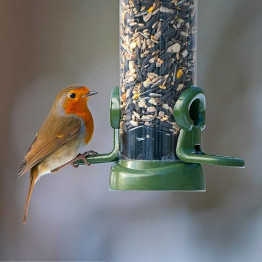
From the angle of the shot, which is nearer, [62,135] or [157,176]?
[157,176]

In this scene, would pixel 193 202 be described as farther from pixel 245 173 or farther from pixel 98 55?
pixel 98 55

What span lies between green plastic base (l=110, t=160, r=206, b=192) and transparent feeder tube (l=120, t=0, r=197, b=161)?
0.08 meters

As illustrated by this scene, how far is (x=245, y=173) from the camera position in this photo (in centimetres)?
982

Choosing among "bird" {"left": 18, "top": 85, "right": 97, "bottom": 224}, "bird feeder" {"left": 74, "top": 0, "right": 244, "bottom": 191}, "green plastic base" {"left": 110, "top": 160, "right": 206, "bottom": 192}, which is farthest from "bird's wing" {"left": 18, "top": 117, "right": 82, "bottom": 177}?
"green plastic base" {"left": 110, "top": 160, "right": 206, "bottom": 192}

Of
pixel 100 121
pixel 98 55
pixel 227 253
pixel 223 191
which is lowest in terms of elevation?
pixel 227 253

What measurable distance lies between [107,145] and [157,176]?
412 cm

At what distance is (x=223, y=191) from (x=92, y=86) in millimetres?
Result: 1685

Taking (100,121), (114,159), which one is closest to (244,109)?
(100,121)

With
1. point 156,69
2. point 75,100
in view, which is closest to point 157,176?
point 156,69

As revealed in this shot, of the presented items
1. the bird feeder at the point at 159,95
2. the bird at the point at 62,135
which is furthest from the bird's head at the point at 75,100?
the bird feeder at the point at 159,95

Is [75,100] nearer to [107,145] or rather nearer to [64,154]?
[64,154]

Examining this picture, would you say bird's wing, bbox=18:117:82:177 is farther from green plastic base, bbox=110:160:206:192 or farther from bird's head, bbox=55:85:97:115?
green plastic base, bbox=110:160:206:192

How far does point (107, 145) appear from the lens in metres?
9.69

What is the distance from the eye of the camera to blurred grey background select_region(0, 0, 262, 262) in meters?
9.66
